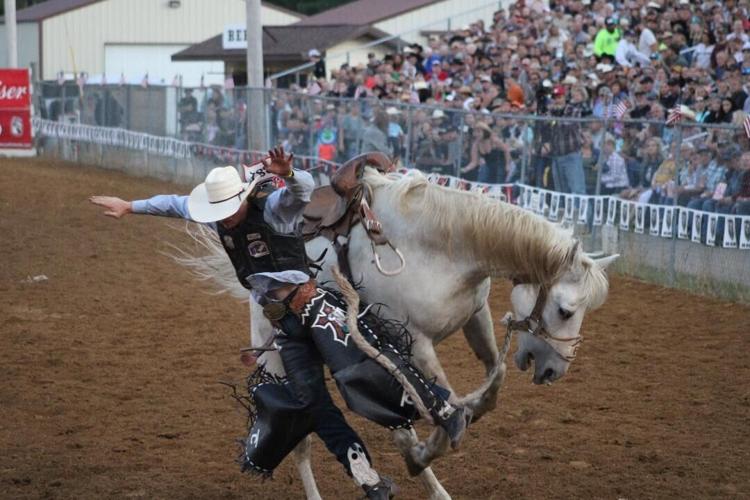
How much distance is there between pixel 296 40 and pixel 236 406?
24.8 m

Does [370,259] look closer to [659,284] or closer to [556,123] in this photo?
[659,284]

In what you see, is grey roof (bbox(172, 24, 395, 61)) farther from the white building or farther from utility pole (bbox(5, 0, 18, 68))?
the white building

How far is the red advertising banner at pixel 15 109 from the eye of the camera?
998 inches

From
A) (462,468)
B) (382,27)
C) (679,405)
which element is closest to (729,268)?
(679,405)

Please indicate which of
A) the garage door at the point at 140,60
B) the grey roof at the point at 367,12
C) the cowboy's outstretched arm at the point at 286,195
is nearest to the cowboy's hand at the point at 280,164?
the cowboy's outstretched arm at the point at 286,195

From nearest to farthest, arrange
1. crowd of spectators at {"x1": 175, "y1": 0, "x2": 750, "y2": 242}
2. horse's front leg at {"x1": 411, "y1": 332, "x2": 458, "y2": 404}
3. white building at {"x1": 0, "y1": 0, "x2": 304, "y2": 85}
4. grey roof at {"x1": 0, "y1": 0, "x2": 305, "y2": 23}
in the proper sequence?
horse's front leg at {"x1": 411, "y1": 332, "x2": 458, "y2": 404} → crowd of spectators at {"x1": 175, "y1": 0, "x2": 750, "y2": 242} → grey roof at {"x1": 0, "y1": 0, "x2": 305, "y2": 23} → white building at {"x1": 0, "y1": 0, "x2": 304, "y2": 85}

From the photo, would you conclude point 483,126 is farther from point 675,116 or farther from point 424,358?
point 424,358

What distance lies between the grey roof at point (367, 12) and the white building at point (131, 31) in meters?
8.28

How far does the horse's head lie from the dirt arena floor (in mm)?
681

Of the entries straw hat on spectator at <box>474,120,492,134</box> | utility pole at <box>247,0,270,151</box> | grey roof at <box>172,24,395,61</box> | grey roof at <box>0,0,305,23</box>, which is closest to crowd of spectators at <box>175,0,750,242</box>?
straw hat on spectator at <box>474,120,492,134</box>

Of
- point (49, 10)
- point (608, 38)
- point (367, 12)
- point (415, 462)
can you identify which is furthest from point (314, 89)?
point (49, 10)

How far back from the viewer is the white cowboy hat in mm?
5422

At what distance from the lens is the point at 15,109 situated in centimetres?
2570

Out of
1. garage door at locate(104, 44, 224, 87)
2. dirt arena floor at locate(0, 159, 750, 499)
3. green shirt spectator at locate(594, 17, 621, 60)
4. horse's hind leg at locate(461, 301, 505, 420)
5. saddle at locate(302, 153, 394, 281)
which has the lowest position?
dirt arena floor at locate(0, 159, 750, 499)
